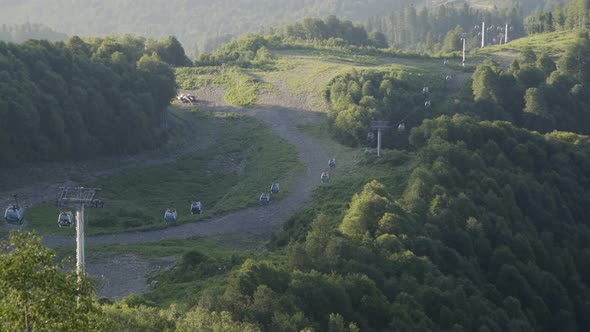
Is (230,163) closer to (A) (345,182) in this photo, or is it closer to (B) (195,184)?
(B) (195,184)

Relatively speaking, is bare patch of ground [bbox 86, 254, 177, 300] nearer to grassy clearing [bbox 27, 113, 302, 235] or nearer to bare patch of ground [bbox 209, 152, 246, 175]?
grassy clearing [bbox 27, 113, 302, 235]

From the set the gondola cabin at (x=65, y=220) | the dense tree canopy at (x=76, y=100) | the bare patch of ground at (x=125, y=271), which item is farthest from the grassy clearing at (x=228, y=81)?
the gondola cabin at (x=65, y=220)

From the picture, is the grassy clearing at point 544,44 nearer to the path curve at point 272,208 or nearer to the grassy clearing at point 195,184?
the path curve at point 272,208

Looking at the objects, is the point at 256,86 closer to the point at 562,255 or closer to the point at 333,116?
the point at 333,116

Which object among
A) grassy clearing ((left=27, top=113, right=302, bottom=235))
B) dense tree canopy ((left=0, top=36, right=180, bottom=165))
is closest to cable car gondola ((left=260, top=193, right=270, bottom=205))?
grassy clearing ((left=27, top=113, right=302, bottom=235))

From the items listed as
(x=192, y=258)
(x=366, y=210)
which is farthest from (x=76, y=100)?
(x=366, y=210)
